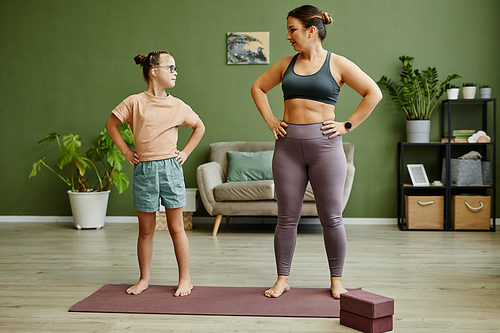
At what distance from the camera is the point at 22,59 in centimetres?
459

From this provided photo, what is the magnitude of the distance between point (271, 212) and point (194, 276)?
133 cm

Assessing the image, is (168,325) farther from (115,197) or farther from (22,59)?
(22,59)

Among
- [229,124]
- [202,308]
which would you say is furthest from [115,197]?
[202,308]

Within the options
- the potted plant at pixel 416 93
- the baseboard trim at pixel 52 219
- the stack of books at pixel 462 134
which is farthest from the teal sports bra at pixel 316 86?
the baseboard trim at pixel 52 219

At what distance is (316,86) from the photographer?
2.07 meters

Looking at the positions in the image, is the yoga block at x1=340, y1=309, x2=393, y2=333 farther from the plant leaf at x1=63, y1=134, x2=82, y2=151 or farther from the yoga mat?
the plant leaf at x1=63, y1=134, x2=82, y2=151

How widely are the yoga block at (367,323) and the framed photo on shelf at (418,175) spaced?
2607 mm

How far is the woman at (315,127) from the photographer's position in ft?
6.81

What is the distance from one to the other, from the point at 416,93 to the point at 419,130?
353 mm

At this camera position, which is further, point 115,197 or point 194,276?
point 115,197

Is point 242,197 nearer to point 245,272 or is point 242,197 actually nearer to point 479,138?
point 245,272

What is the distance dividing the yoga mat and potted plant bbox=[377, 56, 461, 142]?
2.37 m

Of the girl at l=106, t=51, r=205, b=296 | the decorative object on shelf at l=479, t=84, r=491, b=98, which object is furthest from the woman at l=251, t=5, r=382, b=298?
the decorative object on shelf at l=479, t=84, r=491, b=98

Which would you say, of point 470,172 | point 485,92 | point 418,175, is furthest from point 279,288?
point 485,92
